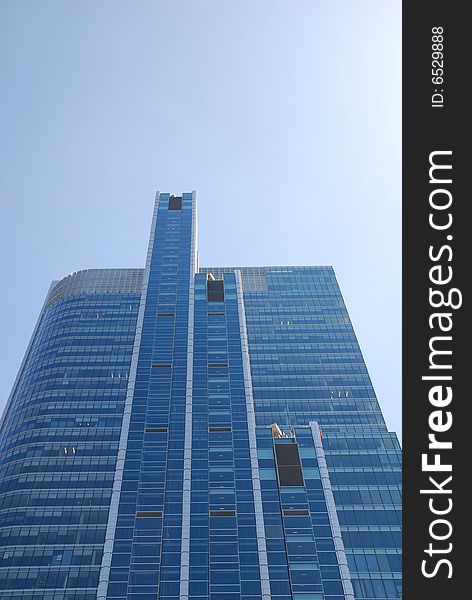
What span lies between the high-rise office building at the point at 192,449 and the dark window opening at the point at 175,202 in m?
0.65

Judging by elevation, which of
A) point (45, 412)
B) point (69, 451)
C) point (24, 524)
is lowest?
point (24, 524)

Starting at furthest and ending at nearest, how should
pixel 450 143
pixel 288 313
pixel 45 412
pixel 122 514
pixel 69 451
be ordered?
1. pixel 288 313
2. pixel 45 412
3. pixel 69 451
4. pixel 122 514
5. pixel 450 143

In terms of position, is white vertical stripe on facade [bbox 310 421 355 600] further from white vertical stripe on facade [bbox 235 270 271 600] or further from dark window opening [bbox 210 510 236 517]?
dark window opening [bbox 210 510 236 517]

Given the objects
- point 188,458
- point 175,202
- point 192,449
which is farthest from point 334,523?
point 175,202

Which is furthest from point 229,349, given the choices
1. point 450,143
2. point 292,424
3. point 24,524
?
point 450,143

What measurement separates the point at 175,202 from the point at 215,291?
47.8 meters

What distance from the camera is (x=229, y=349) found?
139m

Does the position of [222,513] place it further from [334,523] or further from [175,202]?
[175,202]

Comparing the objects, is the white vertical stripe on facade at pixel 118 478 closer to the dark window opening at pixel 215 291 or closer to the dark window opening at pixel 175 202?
the dark window opening at pixel 215 291

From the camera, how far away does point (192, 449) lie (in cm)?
11481

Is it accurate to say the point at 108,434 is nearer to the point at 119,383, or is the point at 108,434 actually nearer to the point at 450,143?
the point at 119,383

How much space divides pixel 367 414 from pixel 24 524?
3298 inches

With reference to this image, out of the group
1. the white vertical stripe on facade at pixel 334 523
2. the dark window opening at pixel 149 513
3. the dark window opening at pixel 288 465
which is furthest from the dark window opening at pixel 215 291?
the dark window opening at pixel 149 513

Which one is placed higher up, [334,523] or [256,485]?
[256,485]
